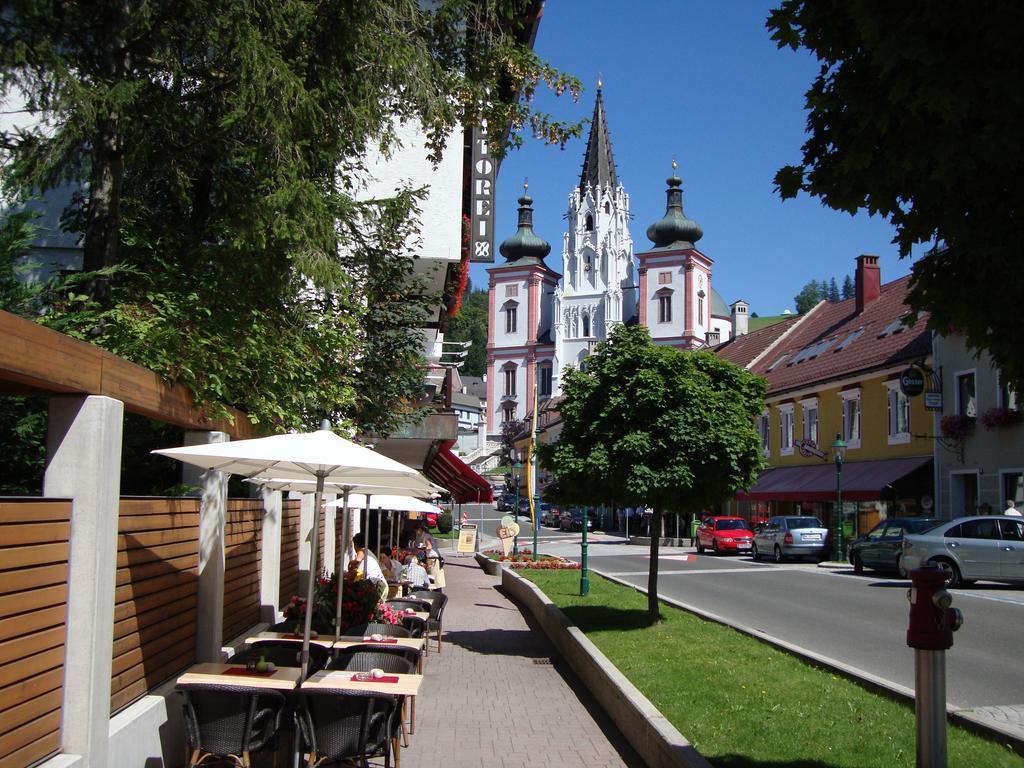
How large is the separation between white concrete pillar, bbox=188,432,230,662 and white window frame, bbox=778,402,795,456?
39.1 meters

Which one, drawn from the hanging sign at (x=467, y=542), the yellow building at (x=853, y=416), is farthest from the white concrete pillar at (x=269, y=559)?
the hanging sign at (x=467, y=542)

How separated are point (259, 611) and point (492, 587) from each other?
51.1 feet

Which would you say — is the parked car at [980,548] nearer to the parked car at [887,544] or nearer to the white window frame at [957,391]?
the parked car at [887,544]

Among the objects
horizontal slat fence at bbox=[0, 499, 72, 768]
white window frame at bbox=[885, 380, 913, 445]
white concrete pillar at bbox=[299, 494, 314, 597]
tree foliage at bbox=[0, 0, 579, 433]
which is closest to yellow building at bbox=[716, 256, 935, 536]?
white window frame at bbox=[885, 380, 913, 445]

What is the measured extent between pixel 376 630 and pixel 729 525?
3228cm

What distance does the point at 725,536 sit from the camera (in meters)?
39.9

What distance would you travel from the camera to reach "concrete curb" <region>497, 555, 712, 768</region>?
698cm

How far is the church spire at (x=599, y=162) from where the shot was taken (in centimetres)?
12038

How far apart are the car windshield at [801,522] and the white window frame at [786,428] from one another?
34.6 feet

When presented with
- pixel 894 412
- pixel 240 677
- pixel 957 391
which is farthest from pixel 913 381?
pixel 240 677

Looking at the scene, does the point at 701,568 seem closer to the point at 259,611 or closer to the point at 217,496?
the point at 259,611

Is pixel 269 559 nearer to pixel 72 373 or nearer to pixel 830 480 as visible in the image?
pixel 72 373

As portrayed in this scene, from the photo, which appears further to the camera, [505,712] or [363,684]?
[505,712]

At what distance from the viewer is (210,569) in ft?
27.6
